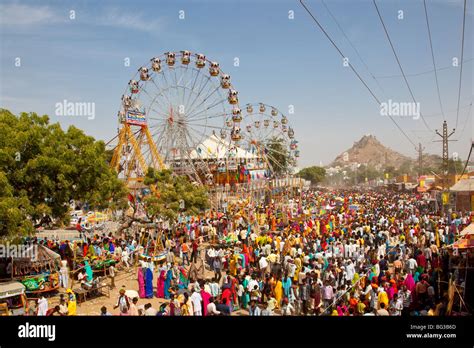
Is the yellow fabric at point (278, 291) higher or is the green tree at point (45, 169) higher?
the green tree at point (45, 169)

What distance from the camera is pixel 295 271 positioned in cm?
988

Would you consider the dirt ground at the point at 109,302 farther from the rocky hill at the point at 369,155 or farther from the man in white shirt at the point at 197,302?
the rocky hill at the point at 369,155

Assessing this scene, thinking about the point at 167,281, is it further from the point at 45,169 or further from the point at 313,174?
the point at 313,174

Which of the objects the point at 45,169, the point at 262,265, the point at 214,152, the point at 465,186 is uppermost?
the point at 214,152

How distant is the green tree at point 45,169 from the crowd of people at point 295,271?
5.89 feet

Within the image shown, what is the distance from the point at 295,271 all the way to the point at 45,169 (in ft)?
23.4

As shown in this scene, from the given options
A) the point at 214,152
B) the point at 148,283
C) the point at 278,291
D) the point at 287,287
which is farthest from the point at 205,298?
the point at 214,152

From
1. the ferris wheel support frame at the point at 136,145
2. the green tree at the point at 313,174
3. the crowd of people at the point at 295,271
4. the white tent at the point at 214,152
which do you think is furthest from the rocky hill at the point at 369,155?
the crowd of people at the point at 295,271

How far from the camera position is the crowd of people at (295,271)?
7.68 metres

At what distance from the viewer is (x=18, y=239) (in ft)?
33.1

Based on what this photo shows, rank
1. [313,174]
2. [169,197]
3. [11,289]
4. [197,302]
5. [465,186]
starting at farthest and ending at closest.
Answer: [313,174]
[465,186]
[169,197]
[11,289]
[197,302]

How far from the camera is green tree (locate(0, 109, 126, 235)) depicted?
1029cm
